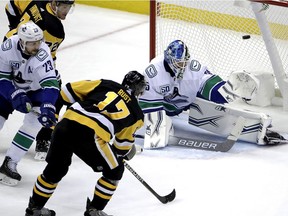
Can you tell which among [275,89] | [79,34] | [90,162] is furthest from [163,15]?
[90,162]

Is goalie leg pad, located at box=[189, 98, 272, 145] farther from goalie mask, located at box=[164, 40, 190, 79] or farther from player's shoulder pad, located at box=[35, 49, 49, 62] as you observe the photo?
player's shoulder pad, located at box=[35, 49, 49, 62]

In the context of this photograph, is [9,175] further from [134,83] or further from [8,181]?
[134,83]

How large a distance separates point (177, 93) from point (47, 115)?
3.61 ft

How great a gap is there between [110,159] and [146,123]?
1.23m

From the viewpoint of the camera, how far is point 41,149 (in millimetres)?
4395

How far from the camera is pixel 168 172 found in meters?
4.28

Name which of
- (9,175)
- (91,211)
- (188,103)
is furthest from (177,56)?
(91,211)

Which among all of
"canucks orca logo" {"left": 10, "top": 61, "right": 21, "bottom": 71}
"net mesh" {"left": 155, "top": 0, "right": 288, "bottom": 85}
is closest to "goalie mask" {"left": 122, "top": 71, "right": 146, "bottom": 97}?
"canucks orca logo" {"left": 10, "top": 61, "right": 21, "bottom": 71}

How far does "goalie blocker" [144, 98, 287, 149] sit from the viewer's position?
15.2 feet

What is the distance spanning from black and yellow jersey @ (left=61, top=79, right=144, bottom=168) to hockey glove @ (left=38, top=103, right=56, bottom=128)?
1.10 feet

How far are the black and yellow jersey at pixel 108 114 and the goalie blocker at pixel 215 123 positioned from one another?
106cm

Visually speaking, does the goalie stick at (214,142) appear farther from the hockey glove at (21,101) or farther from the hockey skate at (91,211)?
the hockey skate at (91,211)

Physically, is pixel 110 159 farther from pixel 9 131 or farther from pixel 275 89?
pixel 275 89

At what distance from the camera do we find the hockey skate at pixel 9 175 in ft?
13.1
